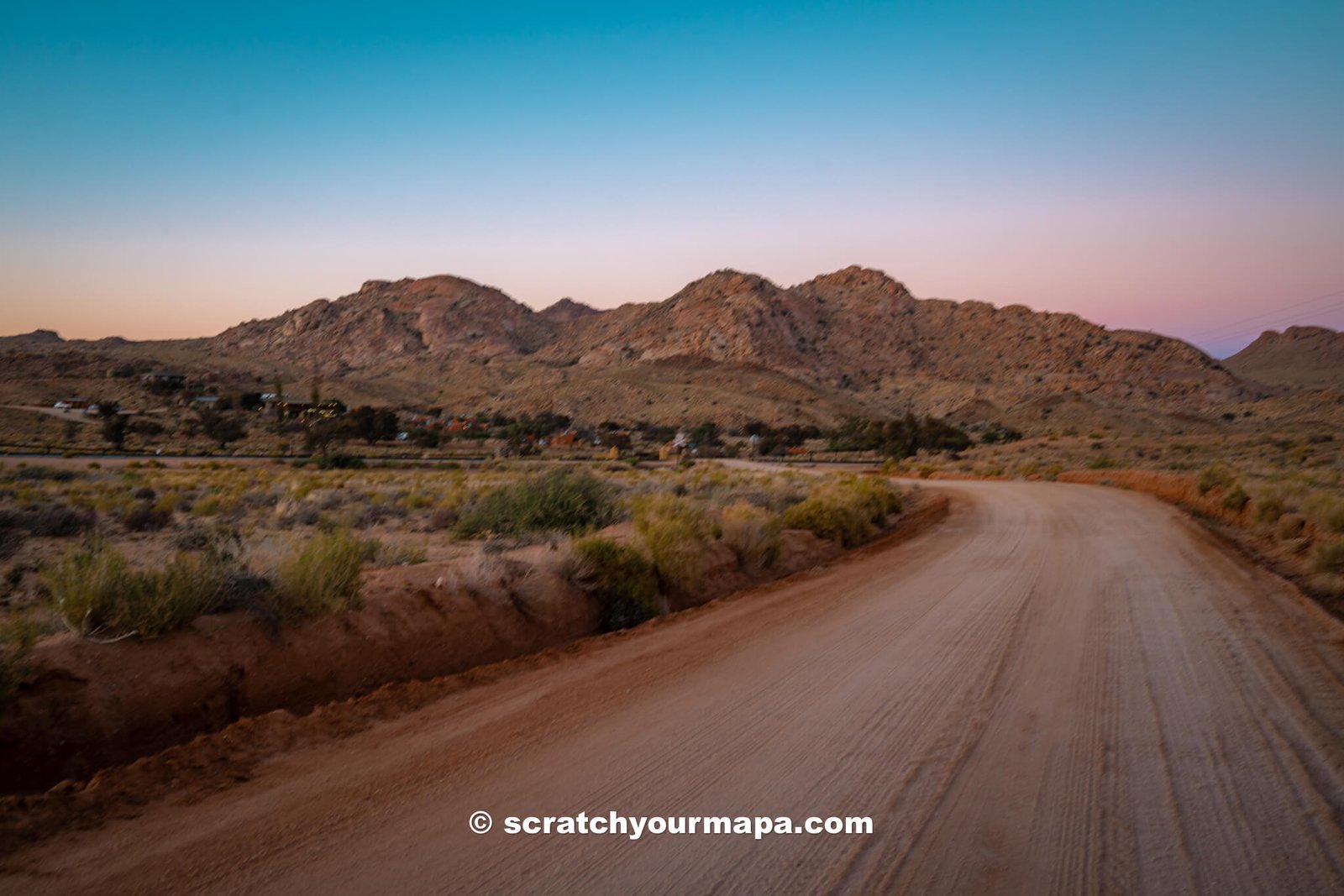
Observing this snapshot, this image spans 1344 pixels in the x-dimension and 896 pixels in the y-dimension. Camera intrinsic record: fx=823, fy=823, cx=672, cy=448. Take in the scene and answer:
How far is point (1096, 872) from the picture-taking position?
4273 millimetres

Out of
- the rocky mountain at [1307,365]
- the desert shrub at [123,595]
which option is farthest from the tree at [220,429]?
the rocky mountain at [1307,365]

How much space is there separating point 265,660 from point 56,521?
47.0ft

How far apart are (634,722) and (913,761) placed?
85.7 inches

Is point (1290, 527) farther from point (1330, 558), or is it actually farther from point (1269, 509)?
A: point (1330, 558)

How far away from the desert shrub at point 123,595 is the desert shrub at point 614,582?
4.57 metres

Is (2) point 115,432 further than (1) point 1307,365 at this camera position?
No

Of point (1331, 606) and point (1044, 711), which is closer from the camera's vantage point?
→ point (1044, 711)

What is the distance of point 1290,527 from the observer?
16.9 m

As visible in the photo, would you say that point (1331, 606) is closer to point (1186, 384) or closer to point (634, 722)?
point (634, 722)

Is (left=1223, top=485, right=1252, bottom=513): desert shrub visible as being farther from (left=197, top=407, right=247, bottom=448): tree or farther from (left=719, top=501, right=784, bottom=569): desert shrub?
(left=197, top=407, right=247, bottom=448): tree

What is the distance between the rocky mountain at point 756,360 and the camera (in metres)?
115

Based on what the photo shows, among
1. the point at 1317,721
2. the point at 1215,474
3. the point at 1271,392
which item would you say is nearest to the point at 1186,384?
the point at 1271,392

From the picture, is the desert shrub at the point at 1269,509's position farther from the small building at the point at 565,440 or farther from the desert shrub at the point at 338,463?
the small building at the point at 565,440

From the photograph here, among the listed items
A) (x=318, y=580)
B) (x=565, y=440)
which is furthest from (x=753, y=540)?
(x=565, y=440)
